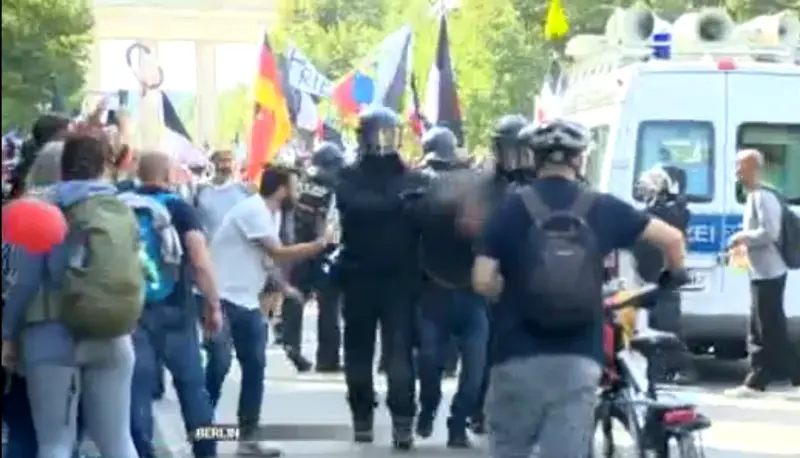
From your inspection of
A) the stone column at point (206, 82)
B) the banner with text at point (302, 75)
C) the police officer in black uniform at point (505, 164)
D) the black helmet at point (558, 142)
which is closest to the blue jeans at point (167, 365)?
the police officer in black uniform at point (505, 164)

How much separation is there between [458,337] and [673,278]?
441cm

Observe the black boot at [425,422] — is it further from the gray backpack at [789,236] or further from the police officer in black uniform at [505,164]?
the gray backpack at [789,236]

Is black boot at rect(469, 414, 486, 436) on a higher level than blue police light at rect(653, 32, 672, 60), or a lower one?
lower

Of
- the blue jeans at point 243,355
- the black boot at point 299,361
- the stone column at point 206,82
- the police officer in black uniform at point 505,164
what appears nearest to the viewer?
the police officer in black uniform at point 505,164

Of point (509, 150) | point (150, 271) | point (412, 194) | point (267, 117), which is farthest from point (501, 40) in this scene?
point (150, 271)

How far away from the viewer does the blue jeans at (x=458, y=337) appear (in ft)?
40.1

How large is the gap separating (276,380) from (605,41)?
16.2 ft

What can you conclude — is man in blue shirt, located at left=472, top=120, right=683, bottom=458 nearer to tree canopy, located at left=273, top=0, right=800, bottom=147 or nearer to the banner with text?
the banner with text

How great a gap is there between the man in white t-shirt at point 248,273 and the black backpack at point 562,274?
4419 mm

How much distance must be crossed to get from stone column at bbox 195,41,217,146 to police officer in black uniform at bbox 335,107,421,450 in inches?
4859

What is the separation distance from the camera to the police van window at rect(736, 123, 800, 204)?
1702 centimetres

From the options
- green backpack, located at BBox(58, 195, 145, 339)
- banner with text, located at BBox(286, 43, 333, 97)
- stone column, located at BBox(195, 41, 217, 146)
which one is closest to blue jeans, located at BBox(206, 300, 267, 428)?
green backpack, located at BBox(58, 195, 145, 339)

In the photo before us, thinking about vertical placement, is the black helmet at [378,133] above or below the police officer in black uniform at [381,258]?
above

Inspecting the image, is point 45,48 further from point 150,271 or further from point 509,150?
point 150,271
